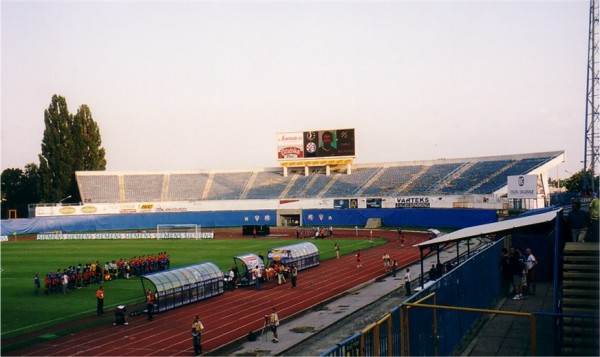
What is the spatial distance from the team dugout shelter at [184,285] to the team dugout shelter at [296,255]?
656 centimetres

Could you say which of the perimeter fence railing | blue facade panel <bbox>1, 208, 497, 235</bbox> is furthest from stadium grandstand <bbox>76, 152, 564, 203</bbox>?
the perimeter fence railing

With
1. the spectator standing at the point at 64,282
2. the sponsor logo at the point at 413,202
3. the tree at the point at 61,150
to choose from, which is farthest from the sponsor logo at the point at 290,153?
the spectator standing at the point at 64,282

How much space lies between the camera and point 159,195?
294 ft

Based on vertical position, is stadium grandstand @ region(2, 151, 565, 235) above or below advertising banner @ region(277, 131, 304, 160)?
below

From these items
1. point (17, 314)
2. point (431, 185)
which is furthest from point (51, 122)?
point (17, 314)

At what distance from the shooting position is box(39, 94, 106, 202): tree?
84.8 meters

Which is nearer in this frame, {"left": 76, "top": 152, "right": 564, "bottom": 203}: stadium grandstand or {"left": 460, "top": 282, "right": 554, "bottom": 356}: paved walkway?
{"left": 460, "top": 282, "right": 554, "bottom": 356}: paved walkway

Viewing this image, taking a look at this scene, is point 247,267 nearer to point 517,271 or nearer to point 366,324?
point 366,324

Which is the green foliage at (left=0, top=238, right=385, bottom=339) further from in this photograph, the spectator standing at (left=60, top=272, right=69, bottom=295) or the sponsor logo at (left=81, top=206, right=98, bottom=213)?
the sponsor logo at (left=81, top=206, right=98, bottom=213)

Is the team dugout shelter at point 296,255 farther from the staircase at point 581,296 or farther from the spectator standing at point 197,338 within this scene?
the staircase at point 581,296

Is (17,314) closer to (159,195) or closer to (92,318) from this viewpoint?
(92,318)

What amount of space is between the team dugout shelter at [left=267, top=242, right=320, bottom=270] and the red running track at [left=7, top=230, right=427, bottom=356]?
0.74m

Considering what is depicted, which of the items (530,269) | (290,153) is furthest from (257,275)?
(290,153)

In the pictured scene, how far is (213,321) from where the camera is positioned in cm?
2419
